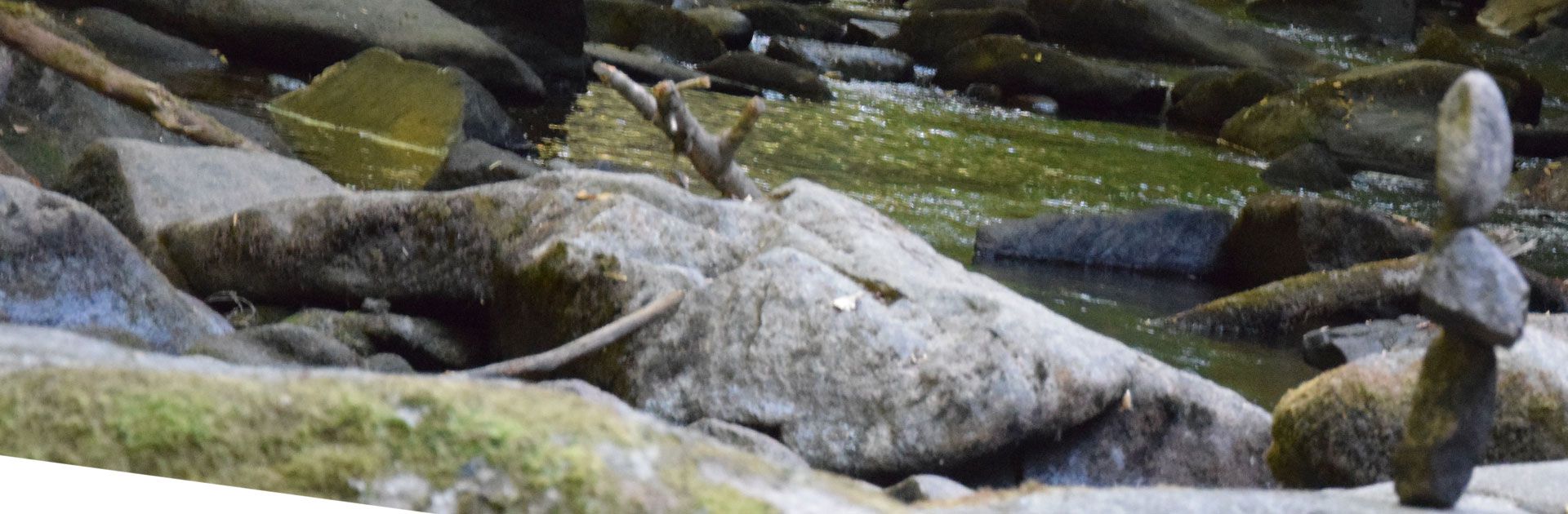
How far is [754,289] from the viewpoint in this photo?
3.35 meters

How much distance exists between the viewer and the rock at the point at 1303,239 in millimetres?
4340

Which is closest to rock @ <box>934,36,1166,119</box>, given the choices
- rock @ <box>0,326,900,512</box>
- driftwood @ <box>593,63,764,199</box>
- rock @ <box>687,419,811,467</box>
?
driftwood @ <box>593,63,764,199</box>

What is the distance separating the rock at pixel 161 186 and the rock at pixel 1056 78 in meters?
4.02

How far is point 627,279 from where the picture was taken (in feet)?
11.2

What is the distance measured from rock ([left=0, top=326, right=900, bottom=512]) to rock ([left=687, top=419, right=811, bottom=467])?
92 centimetres

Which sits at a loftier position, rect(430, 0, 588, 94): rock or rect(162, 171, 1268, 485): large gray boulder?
rect(162, 171, 1268, 485): large gray boulder

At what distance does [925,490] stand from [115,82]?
129 inches

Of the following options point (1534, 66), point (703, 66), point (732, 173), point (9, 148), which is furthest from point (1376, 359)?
point (703, 66)

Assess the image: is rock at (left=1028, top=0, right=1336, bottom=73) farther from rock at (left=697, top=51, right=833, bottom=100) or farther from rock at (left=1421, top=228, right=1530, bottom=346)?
rock at (left=1421, top=228, right=1530, bottom=346)

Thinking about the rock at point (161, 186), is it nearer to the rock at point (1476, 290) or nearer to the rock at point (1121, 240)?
the rock at point (1121, 240)

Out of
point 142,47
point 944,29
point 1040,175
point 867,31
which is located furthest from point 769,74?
point 867,31

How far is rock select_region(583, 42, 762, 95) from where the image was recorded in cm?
914

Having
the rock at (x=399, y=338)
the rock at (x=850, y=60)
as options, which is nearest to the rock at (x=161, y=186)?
the rock at (x=399, y=338)

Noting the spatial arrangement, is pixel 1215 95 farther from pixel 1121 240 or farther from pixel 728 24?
pixel 728 24
